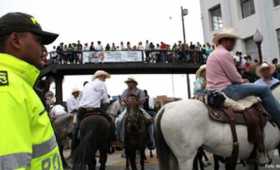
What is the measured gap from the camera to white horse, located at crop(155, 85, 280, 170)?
669 centimetres

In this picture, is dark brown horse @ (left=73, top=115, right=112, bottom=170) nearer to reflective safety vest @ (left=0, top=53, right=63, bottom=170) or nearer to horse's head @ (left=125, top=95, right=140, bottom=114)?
horse's head @ (left=125, top=95, right=140, bottom=114)

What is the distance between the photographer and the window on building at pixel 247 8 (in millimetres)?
34244

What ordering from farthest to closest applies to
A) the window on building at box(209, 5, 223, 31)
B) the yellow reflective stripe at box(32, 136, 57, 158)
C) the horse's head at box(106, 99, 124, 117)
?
the window on building at box(209, 5, 223, 31) < the horse's head at box(106, 99, 124, 117) < the yellow reflective stripe at box(32, 136, 57, 158)

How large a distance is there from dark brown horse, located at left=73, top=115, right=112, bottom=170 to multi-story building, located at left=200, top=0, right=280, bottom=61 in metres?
23.0

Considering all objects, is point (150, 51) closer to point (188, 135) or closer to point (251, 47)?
point (251, 47)

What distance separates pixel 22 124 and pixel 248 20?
3381 centimetres

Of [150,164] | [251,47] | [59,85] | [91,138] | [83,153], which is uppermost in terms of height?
[251,47]

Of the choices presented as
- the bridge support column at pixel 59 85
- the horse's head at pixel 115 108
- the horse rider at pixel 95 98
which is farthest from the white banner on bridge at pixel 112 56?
the horse rider at pixel 95 98

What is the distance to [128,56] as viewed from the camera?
1294 inches

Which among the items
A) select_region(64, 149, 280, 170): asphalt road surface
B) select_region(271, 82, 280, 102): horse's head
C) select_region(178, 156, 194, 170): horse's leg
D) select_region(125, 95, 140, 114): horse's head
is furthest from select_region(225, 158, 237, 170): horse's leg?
select_region(125, 95, 140, 114): horse's head

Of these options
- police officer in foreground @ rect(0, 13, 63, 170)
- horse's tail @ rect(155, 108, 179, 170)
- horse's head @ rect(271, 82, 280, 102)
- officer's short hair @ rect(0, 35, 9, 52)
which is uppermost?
officer's short hair @ rect(0, 35, 9, 52)

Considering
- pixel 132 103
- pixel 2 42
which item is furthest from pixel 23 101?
pixel 132 103

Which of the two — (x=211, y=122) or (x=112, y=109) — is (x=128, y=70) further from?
(x=211, y=122)

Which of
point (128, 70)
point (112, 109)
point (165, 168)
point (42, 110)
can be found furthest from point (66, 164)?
point (128, 70)
